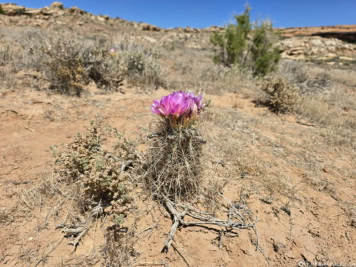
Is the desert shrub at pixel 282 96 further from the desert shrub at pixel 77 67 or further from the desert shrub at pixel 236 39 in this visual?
the desert shrub at pixel 236 39

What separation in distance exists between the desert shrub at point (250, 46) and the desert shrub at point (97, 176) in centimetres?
605

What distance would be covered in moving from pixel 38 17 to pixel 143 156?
25.8 meters

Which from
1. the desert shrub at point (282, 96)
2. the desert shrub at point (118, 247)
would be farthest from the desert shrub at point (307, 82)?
the desert shrub at point (118, 247)

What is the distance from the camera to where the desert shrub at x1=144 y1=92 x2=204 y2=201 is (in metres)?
1.56

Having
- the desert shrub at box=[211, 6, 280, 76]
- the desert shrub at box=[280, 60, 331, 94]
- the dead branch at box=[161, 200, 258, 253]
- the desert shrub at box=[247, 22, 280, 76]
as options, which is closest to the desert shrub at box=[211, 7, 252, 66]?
the desert shrub at box=[211, 6, 280, 76]

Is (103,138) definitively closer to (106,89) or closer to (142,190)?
(142,190)

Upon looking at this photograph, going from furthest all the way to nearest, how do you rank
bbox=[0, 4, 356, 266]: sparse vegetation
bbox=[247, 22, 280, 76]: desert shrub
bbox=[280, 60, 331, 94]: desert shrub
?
1. bbox=[247, 22, 280, 76]: desert shrub
2. bbox=[280, 60, 331, 94]: desert shrub
3. bbox=[0, 4, 356, 266]: sparse vegetation

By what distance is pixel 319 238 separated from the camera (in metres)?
1.64

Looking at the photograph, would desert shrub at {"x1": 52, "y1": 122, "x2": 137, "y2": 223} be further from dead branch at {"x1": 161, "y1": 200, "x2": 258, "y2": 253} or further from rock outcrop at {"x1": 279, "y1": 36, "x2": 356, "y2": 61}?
rock outcrop at {"x1": 279, "y1": 36, "x2": 356, "y2": 61}

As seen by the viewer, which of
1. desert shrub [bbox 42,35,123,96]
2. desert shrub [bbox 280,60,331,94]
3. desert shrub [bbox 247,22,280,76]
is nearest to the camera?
desert shrub [bbox 42,35,123,96]

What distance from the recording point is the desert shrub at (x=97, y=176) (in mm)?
1621

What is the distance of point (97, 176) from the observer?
1.63 m

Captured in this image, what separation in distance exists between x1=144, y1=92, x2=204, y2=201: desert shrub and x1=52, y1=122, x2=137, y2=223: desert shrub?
0.88 feet

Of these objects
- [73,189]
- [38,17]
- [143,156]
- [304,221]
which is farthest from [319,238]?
[38,17]
